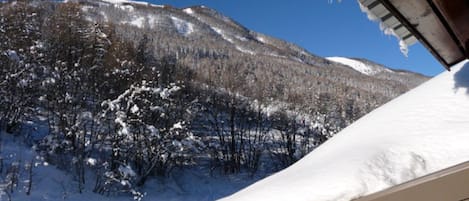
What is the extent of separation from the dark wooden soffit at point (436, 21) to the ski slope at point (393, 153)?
373 millimetres

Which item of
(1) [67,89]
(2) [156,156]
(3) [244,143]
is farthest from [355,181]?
(3) [244,143]

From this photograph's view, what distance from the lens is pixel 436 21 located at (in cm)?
196

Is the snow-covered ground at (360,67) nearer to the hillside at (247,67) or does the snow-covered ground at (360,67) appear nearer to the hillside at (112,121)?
the hillside at (247,67)

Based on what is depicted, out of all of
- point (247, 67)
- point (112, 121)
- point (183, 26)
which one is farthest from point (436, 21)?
point (183, 26)

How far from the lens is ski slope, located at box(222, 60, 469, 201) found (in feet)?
6.83

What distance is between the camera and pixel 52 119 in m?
16.5

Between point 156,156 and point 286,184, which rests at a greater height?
point 286,184

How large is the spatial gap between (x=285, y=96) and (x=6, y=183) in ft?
78.7

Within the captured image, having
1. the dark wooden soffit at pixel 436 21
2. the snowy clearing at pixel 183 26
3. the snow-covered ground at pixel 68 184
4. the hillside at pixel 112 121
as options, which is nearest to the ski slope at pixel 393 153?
the dark wooden soffit at pixel 436 21

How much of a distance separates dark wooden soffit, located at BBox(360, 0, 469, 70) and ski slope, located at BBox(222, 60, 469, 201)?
1.22 ft

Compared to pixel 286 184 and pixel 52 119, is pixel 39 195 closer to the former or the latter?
pixel 52 119

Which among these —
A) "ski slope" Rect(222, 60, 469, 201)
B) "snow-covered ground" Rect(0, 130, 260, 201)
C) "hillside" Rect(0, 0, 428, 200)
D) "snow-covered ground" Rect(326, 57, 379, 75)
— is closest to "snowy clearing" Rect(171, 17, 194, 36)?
"snow-covered ground" Rect(326, 57, 379, 75)

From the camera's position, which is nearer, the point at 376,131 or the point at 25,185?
the point at 376,131

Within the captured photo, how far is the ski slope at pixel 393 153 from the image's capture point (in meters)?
2.08
